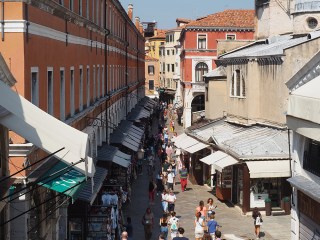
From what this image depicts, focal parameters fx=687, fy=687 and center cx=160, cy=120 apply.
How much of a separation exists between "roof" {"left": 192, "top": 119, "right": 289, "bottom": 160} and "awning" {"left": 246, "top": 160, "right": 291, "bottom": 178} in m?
0.21

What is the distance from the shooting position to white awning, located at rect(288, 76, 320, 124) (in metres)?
15.8

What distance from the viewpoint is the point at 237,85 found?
3441cm

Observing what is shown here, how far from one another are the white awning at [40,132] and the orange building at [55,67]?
3.14 metres

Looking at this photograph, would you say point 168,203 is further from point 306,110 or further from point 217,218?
point 306,110

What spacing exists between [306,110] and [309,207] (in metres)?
2.60

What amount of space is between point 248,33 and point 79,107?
141ft

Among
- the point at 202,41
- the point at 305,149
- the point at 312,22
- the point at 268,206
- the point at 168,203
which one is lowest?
the point at 268,206

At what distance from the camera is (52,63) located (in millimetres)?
17375

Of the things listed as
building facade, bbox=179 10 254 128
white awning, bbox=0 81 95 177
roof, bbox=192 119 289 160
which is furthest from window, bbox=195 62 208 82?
white awning, bbox=0 81 95 177

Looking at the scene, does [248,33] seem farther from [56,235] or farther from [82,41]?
[56,235]

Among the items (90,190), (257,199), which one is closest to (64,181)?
(90,190)

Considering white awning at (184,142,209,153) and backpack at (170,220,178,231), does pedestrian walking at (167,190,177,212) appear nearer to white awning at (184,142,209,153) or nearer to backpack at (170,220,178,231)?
backpack at (170,220,178,231)

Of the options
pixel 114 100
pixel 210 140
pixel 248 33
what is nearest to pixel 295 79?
pixel 210 140

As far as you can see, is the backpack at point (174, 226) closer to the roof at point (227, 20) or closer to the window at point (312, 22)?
the window at point (312, 22)
